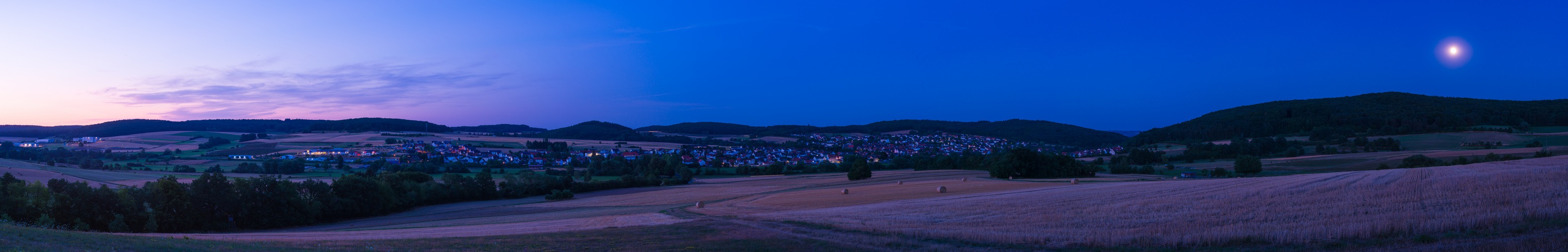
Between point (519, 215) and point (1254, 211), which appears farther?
point (519, 215)

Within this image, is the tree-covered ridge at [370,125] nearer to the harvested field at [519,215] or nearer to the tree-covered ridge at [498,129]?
the tree-covered ridge at [498,129]

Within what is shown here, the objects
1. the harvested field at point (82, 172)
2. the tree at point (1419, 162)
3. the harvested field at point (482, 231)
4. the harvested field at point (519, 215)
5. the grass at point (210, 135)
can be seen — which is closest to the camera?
the harvested field at point (482, 231)

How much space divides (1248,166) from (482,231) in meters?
50.3

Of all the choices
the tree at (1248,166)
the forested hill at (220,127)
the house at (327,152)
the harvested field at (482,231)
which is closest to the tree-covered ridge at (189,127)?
the forested hill at (220,127)

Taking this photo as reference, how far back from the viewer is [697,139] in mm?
134125

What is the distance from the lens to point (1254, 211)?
46.7 ft

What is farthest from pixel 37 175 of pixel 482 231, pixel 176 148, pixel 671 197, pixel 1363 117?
pixel 1363 117

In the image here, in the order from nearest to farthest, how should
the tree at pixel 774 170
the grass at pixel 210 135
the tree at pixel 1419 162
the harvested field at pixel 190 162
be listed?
the tree at pixel 1419 162, the harvested field at pixel 190 162, the tree at pixel 774 170, the grass at pixel 210 135

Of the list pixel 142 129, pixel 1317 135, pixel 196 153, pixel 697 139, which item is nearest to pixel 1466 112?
pixel 1317 135

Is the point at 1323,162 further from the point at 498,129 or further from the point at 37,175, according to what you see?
the point at 498,129

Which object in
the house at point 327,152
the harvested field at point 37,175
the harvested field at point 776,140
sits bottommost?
the harvested field at point 37,175

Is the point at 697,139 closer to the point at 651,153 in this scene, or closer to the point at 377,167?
the point at 651,153

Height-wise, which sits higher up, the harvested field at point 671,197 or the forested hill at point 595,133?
the forested hill at point 595,133

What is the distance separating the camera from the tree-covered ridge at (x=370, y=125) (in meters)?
117
